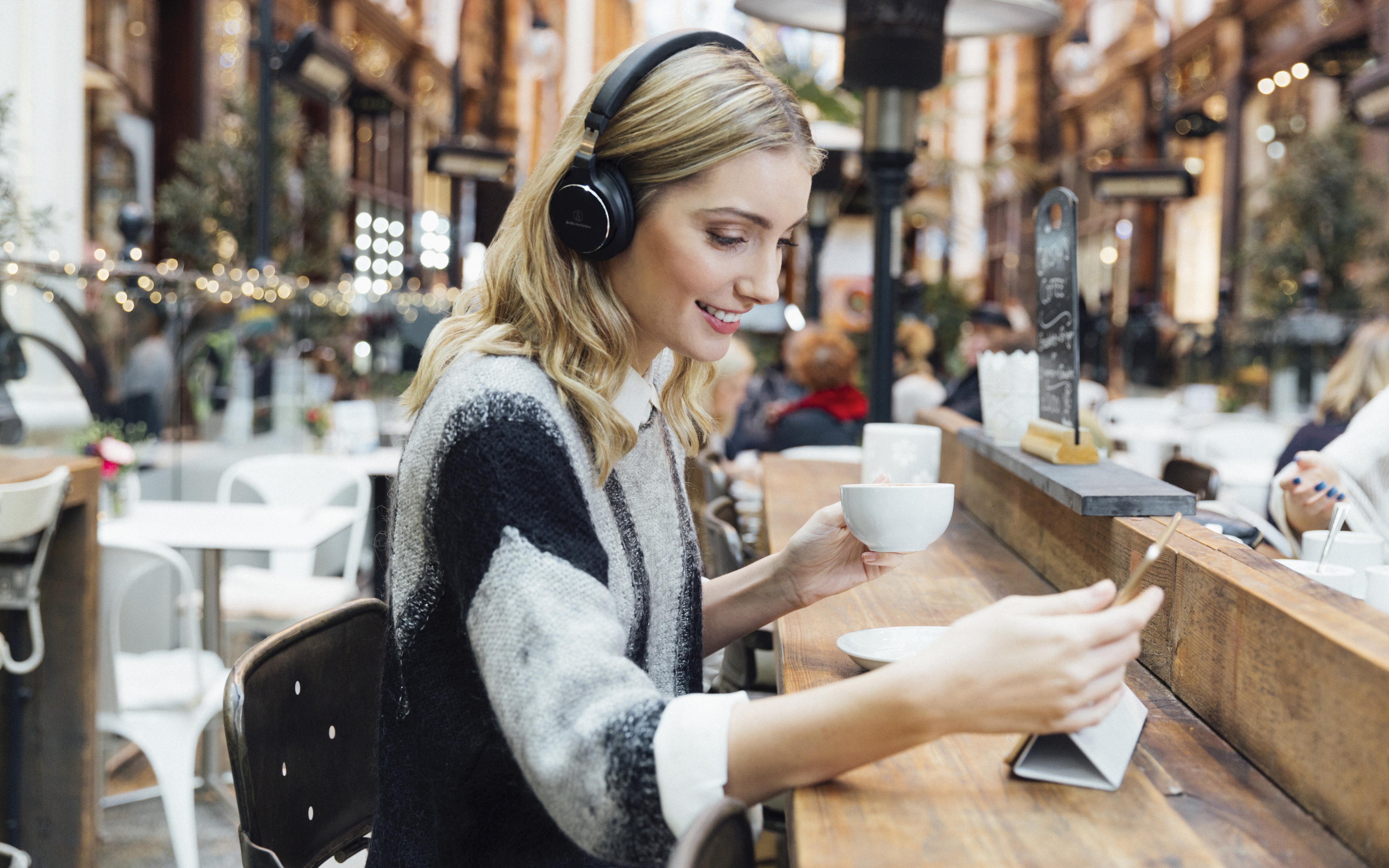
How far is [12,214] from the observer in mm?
5344

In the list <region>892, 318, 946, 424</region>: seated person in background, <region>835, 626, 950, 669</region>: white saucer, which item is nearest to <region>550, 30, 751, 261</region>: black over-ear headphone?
<region>835, 626, 950, 669</region>: white saucer

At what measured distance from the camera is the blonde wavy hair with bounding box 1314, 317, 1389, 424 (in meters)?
4.21

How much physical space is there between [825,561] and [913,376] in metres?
5.73

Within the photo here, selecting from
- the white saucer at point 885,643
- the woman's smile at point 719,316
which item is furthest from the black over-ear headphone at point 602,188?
the white saucer at point 885,643

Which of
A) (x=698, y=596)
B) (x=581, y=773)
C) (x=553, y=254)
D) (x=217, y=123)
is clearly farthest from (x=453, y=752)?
(x=217, y=123)

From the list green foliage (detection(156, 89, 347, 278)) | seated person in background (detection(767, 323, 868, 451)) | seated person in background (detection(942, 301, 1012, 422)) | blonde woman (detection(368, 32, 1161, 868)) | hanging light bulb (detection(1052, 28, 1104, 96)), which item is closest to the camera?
blonde woman (detection(368, 32, 1161, 868))

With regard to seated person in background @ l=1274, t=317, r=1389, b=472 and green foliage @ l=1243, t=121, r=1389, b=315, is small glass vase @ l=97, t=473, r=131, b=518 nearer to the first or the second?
seated person in background @ l=1274, t=317, r=1389, b=472

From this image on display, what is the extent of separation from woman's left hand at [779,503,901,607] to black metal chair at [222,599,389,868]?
0.53m

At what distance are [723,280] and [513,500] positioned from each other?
33 centimetres

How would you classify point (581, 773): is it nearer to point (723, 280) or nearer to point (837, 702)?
point (837, 702)

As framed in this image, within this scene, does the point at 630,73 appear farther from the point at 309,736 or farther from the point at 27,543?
the point at 27,543

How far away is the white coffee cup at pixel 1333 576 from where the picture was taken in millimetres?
1401

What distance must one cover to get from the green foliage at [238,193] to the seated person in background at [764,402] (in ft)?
12.3

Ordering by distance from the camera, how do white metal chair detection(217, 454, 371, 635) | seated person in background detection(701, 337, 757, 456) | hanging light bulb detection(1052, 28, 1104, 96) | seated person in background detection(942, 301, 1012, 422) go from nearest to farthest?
white metal chair detection(217, 454, 371, 635)
seated person in background detection(942, 301, 1012, 422)
seated person in background detection(701, 337, 757, 456)
hanging light bulb detection(1052, 28, 1104, 96)
